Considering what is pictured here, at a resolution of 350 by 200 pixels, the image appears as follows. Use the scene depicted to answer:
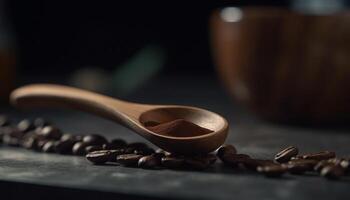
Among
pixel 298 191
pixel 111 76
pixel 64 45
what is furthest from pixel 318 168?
pixel 64 45

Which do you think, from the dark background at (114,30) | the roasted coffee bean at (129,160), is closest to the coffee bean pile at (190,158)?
the roasted coffee bean at (129,160)

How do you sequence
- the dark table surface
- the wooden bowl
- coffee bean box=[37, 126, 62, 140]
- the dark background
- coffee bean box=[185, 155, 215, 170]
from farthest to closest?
the dark background, the wooden bowl, coffee bean box=[37, 126, 62, 140], coffee bean box=[185, 155, 215, 170], the dark table surface

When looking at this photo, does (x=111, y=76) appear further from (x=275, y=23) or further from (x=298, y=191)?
(x=298, y=191)

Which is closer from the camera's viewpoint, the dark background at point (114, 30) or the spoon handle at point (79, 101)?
the spoon handle at point (79, 101)

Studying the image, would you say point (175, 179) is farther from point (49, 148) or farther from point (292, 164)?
point (49, 148)

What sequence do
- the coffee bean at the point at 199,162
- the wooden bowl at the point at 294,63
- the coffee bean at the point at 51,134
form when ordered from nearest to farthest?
→ the coffee bean at the point at 199,162 < the coffee bean at the point at 51,134 < the wooden bowl at the point at 294,63

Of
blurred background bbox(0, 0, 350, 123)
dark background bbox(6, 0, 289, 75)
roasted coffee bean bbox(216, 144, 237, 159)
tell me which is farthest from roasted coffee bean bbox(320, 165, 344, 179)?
dark background bbox(6, 0, 289, 75)

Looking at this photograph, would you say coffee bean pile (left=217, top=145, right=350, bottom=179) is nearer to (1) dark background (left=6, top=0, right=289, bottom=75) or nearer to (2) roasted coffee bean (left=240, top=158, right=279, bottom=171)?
(2) roasted coffee bean (left=240, top=158, right=279, bottom=171)

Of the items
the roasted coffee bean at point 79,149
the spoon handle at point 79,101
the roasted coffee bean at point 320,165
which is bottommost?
the roasted coffee bean at point 320,165

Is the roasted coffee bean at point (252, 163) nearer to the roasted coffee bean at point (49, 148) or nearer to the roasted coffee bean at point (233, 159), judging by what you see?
the roasted coffee bean at point (233, 159)
